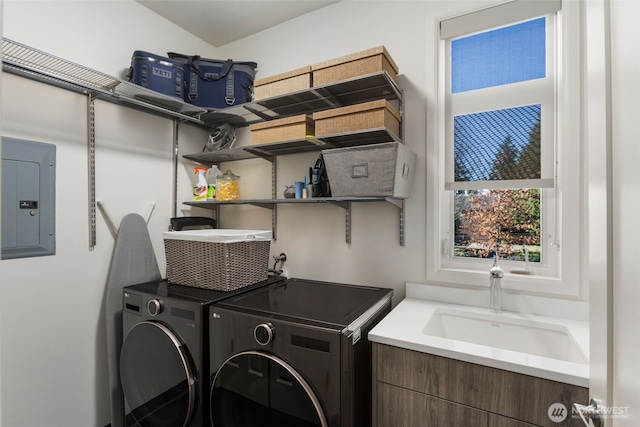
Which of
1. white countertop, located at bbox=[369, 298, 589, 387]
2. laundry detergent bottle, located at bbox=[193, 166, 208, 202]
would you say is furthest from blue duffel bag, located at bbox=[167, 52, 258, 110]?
white countertop, located at bbox=[369, 298, 589, 387]

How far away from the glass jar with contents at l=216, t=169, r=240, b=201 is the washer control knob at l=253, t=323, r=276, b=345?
4.03 feet

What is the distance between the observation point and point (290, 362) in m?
1.26

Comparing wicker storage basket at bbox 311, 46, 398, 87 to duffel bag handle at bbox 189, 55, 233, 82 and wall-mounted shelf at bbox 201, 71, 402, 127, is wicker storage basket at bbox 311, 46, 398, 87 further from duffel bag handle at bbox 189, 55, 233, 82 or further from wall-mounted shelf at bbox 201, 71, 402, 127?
duffel bag handle at bbox 189, 55, 233, 82

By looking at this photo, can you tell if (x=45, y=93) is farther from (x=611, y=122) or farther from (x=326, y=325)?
(x=611, y=122)

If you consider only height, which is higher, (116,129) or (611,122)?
(116,129)

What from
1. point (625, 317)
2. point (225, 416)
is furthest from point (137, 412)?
point (625, 317)

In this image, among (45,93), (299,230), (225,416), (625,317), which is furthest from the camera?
(299,230)

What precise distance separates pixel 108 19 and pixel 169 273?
1.60 m

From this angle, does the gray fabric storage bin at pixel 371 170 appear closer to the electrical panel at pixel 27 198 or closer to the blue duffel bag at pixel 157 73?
the blue duffel bag at pixel 157 73

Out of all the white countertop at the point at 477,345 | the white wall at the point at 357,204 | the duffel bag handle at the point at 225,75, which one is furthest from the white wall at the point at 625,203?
the duffel bag handle at the point at 225,75

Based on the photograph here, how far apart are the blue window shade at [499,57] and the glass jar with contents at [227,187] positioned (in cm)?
159

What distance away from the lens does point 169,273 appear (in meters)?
1.90

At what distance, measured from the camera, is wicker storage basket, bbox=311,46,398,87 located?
164 centimetres

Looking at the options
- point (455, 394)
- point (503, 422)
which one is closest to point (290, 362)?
point (455, 394)
